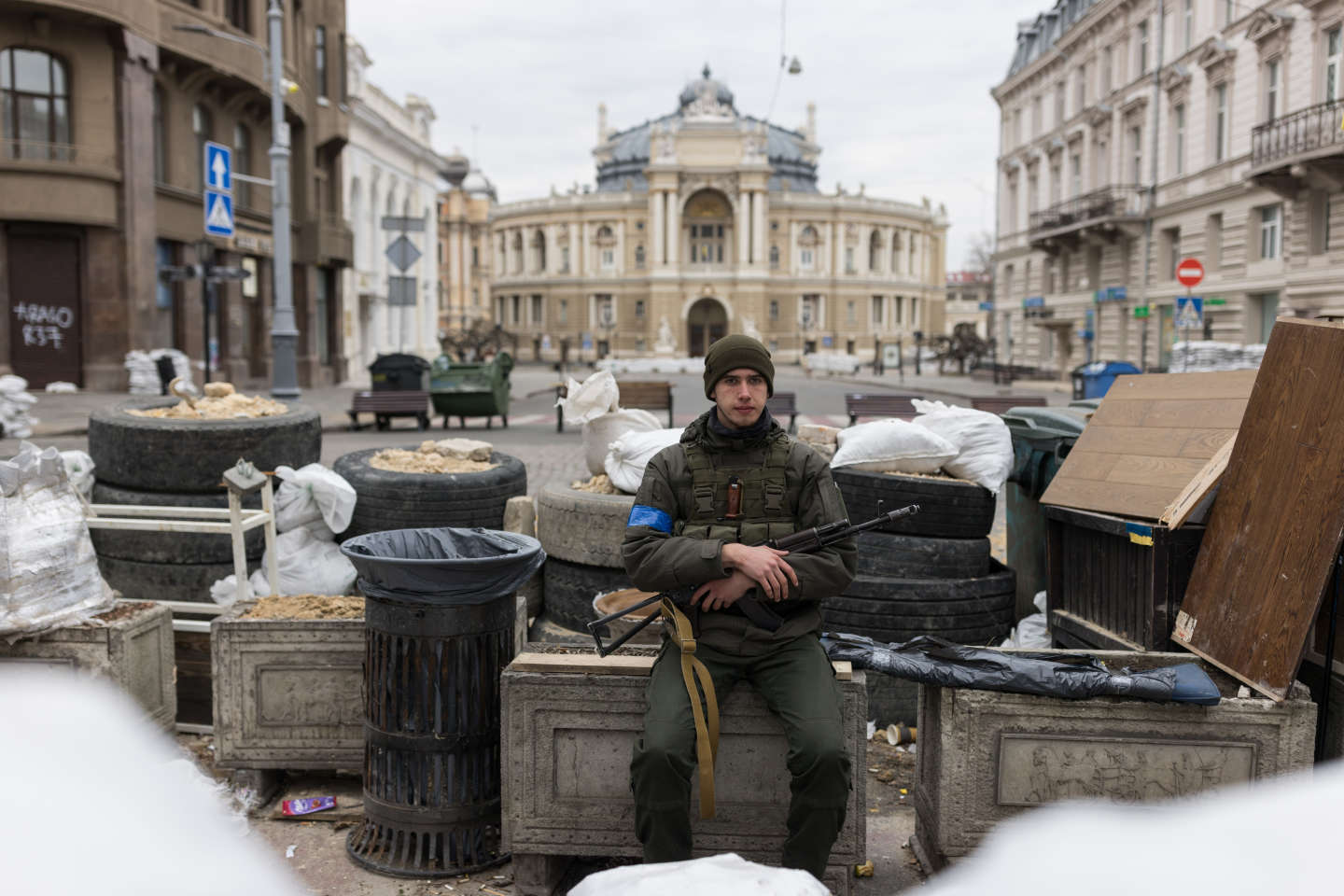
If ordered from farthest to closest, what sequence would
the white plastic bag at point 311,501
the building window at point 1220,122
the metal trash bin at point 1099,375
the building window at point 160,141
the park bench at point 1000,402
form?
1. the building window at point 1220,122
2. the building window at point 160,141
3. the metal trash bin at point 1099,375
4. the park bench at point 1000,402
5. the white plastic bag at point 311,501

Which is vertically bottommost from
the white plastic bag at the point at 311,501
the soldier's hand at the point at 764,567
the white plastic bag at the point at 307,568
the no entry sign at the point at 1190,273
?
the white plastic bag at the point at 307,568

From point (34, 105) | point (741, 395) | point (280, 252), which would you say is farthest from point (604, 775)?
point (34, 105)

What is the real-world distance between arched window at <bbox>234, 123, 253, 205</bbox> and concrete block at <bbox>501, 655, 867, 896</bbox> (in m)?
28.7

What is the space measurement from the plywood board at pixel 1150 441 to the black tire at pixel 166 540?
436 cm

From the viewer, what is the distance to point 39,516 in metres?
4.64

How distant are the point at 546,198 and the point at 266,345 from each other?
67852mm

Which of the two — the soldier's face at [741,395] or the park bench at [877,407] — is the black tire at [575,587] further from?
the park bench at [877,407]

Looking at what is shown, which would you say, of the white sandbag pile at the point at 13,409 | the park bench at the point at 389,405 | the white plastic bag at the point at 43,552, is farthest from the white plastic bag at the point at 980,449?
the park bench at the point at 389,405

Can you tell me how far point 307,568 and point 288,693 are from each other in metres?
1.53

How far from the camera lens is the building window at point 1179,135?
3341cm

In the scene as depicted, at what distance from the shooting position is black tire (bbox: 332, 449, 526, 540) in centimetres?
624

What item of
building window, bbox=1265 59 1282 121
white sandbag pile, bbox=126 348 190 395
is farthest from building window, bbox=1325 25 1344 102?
white sandbag pile, bbox=126 348 190 395

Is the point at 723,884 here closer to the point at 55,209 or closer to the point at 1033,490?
the point at 1033,490

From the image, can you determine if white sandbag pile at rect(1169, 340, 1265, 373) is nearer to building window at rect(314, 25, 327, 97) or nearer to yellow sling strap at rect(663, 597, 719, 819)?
yellow sling strap at rect(663, 597, 719, 819)
